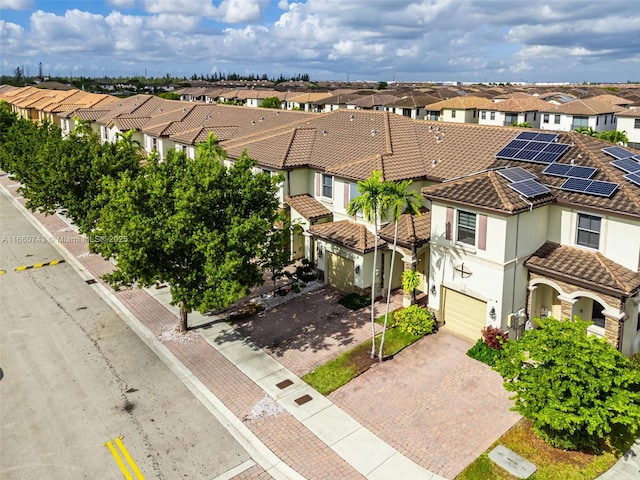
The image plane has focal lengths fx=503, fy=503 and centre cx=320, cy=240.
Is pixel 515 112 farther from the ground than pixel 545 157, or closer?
farther from the ground

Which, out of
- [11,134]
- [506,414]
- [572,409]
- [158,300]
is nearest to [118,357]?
[158,300]

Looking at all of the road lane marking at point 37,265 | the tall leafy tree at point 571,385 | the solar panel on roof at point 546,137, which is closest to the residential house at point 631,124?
the solar panel on roof at point 546,137

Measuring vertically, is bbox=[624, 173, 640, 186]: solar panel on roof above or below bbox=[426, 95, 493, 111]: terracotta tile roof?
below

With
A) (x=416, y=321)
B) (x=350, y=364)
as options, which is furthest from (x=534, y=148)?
(x=350, y=364)

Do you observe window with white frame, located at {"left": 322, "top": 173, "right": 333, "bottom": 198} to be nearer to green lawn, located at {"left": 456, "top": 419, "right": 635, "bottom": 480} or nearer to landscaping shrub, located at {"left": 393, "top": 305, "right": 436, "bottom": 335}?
landscaping shrub, located at {"left": 393, "top": 305, "right": 436, "bottom": 335}

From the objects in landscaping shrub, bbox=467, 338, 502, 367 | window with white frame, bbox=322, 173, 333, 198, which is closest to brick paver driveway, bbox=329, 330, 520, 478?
landscaping shrub, bbox=467, 338, 502, 367

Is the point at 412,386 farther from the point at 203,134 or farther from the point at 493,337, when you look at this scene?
the point at 203,134
